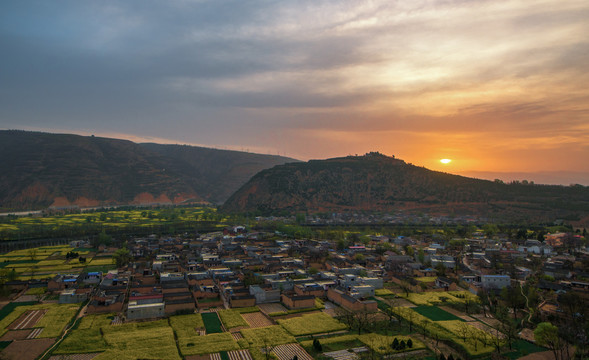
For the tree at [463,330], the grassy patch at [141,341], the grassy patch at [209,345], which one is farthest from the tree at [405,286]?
the grassy patch at [141,341]

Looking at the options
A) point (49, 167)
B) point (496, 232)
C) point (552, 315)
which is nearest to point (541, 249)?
point (496, 232)

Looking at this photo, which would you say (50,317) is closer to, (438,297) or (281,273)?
(281,273)

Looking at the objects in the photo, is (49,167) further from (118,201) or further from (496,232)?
(496,232)

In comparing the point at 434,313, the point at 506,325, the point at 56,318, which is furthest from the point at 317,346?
the point at 56,318

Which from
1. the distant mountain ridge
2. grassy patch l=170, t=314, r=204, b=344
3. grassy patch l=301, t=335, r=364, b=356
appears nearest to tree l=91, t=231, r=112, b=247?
grassy patch l=170, t=314, r=204, b=344

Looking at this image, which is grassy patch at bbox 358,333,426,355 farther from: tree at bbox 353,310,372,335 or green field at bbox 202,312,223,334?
green field at bbox 202,312,223,334

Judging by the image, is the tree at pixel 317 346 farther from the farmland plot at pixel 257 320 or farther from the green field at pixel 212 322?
the green field at pixel 212 322
